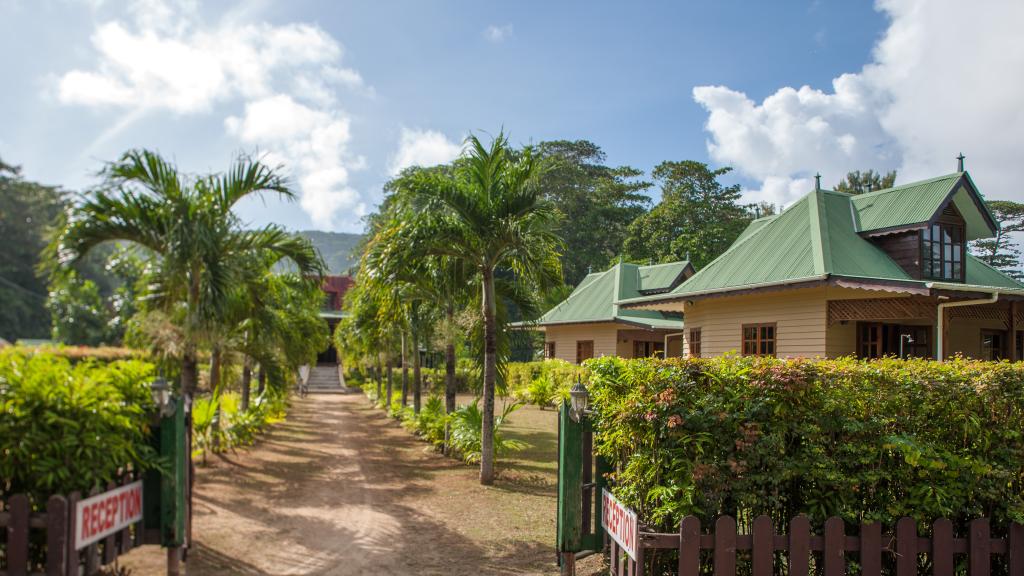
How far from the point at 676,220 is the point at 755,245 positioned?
26437 mm

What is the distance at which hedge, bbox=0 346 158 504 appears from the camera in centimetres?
415

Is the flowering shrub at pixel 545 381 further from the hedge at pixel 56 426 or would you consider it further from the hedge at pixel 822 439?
the hedge at pixel 56 426

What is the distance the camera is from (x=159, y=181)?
9.38 m

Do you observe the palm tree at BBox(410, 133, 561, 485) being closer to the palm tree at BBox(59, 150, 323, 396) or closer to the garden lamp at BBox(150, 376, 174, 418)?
the palm tree at BBox(59, 150, 323, 396)

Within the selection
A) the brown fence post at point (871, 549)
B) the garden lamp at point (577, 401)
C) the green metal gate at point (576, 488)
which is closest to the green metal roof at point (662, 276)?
the green metal gate at point (576, 488)

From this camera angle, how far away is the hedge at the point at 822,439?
15.7 feet

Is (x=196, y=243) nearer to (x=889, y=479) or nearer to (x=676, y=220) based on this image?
(x=889, y=479)

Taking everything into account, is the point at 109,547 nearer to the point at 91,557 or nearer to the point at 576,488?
the point at 91,557

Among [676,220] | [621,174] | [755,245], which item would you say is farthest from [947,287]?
[621,174]

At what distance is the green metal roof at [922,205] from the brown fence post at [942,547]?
519 inches

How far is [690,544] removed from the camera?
4684mm

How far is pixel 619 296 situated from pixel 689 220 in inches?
693

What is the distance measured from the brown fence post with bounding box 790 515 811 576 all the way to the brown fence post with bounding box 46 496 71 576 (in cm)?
465

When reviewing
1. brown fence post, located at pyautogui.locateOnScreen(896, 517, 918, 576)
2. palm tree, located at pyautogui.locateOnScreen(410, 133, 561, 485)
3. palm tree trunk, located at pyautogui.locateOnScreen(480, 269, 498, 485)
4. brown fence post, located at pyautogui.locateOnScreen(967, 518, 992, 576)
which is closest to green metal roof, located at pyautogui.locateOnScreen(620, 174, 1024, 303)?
palm tree, located at pyautogui.locateOnScreen(410, 133, 561, 485)
